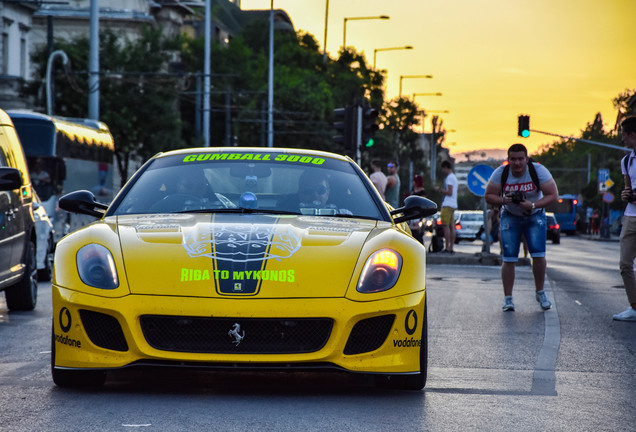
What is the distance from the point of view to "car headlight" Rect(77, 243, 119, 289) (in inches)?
244

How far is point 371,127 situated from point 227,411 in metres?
17.1

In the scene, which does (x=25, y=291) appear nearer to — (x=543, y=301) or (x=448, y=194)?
(x=543, y=301)

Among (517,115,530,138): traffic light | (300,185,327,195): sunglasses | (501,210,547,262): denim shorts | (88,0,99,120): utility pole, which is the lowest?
(501,210,547,262): denim shorts

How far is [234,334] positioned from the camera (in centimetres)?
601

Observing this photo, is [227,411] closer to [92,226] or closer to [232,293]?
[232,293]

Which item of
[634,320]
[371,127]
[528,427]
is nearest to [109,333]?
[528,427]

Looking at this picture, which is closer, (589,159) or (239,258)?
(239,258)

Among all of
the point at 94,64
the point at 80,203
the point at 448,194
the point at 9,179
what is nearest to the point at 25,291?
the point at 9,179

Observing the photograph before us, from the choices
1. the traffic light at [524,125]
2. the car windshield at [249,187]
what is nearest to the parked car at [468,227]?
the traffic light at [524,125]

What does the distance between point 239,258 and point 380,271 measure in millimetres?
727

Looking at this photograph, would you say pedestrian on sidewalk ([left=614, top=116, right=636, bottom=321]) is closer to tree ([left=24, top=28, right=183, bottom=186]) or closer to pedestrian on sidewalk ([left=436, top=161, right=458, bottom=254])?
pedestrian on sidewalk ([left=436, top=161, right=458, bottom=254])

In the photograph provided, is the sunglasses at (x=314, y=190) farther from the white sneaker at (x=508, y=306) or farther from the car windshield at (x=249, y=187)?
the white sneaker at (x=508, y=306)

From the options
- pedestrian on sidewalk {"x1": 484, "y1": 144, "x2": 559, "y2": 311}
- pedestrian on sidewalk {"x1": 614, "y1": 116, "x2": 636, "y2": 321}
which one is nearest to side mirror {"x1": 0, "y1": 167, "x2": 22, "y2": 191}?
pedestrian on sidewalk {"x1": 484, "y1": 144, "x2": 559, "y2": 311}

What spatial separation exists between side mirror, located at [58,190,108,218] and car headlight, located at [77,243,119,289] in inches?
38.7
